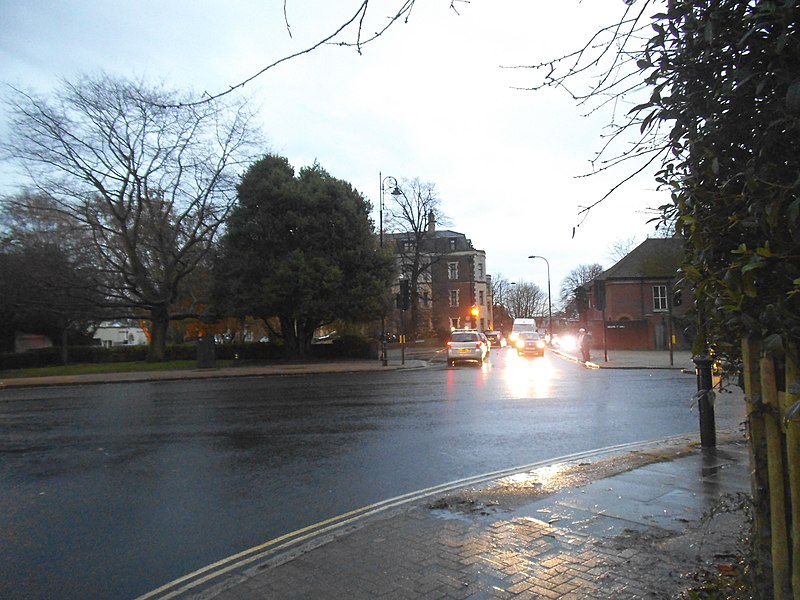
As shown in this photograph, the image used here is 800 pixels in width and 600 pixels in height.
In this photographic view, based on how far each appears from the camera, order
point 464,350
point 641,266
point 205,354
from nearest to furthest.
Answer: point 464,350 → point 205,354 → point 641,266

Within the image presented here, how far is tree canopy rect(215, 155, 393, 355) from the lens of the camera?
31.3 meters

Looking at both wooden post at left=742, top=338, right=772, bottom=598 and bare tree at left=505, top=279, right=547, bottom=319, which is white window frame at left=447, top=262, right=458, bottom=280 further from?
wooden post at left=742, top=338, right=772, bottom=598

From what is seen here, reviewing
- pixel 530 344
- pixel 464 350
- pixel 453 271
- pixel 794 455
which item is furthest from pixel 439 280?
pixel 794 455

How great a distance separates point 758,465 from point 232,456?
7321 mm

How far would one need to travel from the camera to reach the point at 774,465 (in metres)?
2.79

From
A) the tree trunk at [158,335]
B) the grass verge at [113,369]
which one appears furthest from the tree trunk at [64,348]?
the tree trunk at [158,335]

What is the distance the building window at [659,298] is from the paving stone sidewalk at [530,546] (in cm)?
4010

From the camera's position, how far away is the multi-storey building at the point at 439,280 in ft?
181

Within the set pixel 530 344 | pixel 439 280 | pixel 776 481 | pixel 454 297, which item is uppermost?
pixel 439 280

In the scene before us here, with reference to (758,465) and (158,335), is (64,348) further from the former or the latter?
(758,465)

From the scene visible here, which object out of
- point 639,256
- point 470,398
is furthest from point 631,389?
point 639,256

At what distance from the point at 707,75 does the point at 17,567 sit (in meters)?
5.98

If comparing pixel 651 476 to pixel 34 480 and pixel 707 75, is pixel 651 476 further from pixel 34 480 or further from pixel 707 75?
pixel 34 480

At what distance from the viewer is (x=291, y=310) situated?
1275 inches
